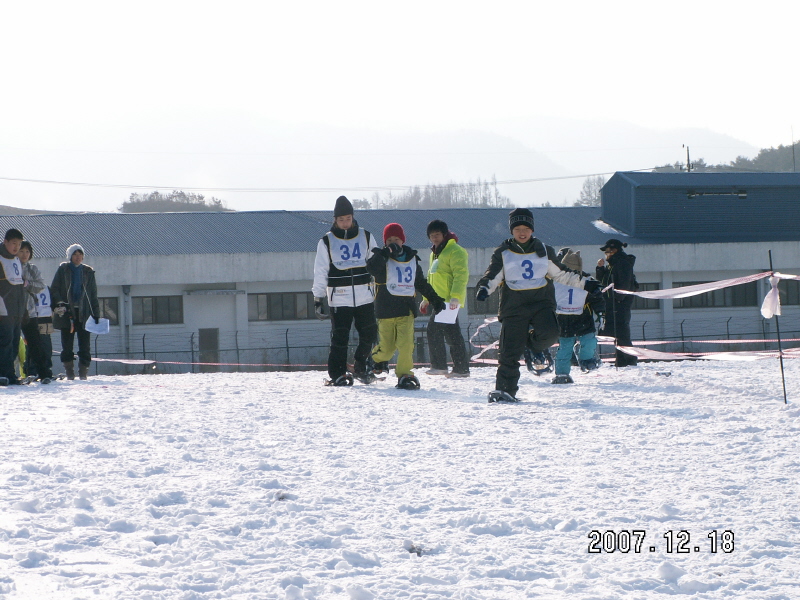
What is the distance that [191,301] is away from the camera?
3284 centimetres

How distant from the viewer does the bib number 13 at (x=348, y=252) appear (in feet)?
30.4

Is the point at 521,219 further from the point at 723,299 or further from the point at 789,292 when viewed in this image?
the point at 789,292

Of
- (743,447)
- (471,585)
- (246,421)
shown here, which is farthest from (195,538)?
(743,447)

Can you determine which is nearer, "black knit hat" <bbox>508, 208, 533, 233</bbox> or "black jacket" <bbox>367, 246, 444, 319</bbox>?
"black knit hat" <bbox>508, 208, 533, 233</bbox>

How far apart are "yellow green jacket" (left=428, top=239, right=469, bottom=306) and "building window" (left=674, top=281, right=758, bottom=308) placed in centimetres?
2806

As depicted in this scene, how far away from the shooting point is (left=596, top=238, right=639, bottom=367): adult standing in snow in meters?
12.3

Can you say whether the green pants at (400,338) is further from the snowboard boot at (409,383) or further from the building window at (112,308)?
the building window at (112,308)

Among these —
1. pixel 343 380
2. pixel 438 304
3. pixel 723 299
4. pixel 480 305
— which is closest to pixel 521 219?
pixel 438 304

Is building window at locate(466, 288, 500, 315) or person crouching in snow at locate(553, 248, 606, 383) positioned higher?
building window at locate(466, 288, 500, 315)

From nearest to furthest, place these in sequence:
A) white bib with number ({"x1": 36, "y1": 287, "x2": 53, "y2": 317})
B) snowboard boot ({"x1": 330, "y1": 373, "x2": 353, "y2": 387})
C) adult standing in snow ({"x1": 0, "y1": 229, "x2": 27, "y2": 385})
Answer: snowboard boot ({"x1": 330, "y1": 373, "x2": 353, "y2": 387}) → adult standing in snow ({"x1": 0, "y1": 229, "x2": 27, "y2": 385}) → white bib with number ({"x1": 36, "y1": 287, "x2": 53, "y2": 317})

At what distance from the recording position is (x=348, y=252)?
9.29 metres

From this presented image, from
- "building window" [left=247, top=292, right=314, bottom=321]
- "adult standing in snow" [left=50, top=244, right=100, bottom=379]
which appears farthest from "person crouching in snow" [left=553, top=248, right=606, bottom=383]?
"building window" [left=247, top=292, right=314, bottom=321]

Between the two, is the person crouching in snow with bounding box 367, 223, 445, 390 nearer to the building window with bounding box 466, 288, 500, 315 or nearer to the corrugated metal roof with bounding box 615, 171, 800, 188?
the building window with bounding box 466, 288, 500, 315

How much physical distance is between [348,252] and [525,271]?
7.00 feet
